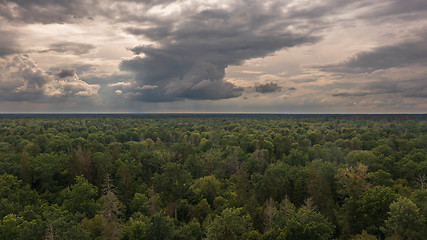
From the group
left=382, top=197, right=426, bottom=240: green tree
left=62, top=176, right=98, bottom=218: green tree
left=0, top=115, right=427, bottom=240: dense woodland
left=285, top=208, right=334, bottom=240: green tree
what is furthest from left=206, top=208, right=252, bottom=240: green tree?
left=62, top=176, right=98, bottom=218: green tree

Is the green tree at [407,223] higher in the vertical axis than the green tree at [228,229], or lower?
higher

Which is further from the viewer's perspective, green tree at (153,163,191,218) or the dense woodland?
green tree at (153,163,191,218)

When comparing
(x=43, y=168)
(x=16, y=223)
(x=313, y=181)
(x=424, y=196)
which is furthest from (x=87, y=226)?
(x=424, y=196)

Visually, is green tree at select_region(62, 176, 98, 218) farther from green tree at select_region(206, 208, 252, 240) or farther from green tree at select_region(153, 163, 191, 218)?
green tree at select_region(206, 208, 252, 240)

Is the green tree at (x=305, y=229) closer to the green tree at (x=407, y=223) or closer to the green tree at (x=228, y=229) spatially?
the green tree at (x=228, y=229)

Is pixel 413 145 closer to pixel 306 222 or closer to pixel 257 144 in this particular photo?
pixel 257 144

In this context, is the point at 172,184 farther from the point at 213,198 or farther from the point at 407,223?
the point at 407,223

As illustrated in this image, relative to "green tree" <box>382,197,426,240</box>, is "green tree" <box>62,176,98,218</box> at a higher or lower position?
lower

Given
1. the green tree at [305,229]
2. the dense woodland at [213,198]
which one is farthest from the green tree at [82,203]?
the green tree at [305,229]

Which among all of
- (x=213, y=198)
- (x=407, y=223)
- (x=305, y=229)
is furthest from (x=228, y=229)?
(x=213, y=198)

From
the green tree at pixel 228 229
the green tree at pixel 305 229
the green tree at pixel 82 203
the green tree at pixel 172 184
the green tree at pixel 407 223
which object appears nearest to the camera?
the green tree at pixel 305 229

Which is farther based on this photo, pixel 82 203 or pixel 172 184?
pixel 172 184
